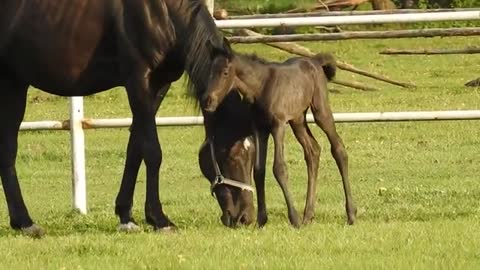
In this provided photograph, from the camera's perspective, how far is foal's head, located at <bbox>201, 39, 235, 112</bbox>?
26.6 feet

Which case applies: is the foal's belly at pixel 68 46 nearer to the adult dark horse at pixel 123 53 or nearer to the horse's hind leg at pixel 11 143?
the adult dark horse at pixel 123 53

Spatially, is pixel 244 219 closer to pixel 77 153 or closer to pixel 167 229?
pixel 167 229

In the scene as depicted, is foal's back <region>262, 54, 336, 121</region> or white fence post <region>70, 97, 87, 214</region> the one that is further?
white fence post <region>70, 97, 87, 214</region>

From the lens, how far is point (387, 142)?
1556cm

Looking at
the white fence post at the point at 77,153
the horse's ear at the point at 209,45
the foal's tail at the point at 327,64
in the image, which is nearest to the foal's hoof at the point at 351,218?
the foal's tail at the point at 327,64

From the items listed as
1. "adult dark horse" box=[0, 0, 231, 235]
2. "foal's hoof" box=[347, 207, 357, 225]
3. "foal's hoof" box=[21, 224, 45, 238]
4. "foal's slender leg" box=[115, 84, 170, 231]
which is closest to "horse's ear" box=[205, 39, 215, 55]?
"adult dark horse" box=[0, 0, 231, 235]

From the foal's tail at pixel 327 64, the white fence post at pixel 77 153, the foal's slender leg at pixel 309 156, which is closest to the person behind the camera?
the foal's slender leg at pixel 309 156

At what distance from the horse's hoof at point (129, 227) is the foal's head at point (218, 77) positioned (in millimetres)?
1094

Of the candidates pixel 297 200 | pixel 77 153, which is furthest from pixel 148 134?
pixel 297 200

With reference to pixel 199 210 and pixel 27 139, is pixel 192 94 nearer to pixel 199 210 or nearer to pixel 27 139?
pixel 199 210

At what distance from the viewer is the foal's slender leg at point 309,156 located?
880 cm

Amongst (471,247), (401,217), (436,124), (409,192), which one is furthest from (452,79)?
(471,247)

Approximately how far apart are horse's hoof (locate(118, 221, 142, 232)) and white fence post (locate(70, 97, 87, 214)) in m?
1.82

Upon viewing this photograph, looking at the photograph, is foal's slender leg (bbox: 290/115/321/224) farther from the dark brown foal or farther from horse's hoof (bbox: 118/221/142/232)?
horse's hoof (bbox: 118/221/142/232)
